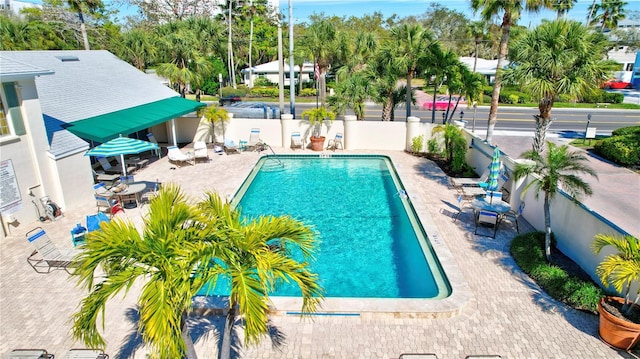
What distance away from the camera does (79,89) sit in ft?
59.6

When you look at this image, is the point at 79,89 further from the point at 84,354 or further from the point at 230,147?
the point at 84,354

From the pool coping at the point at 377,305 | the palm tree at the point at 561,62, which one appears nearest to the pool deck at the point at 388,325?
the pool coping at the point at 377,305

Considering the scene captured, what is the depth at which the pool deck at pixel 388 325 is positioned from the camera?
297 inches

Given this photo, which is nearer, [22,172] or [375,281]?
[375,281]

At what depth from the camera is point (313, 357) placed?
289 inches

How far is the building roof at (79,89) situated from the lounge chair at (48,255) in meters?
4.23

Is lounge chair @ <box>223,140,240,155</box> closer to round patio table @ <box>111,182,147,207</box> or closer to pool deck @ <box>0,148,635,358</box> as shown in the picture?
round patio table @ <box>111,182,147,207</box>

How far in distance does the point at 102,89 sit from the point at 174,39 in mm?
6711

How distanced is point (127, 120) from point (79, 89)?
303 cm

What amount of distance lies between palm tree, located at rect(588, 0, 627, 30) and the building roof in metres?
53.5

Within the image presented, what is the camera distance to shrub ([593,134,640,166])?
17.9m

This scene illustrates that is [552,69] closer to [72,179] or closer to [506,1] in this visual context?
[506,1]

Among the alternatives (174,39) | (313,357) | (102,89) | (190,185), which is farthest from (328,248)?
(174,39)

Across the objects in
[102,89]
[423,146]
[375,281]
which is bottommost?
[375,281]
